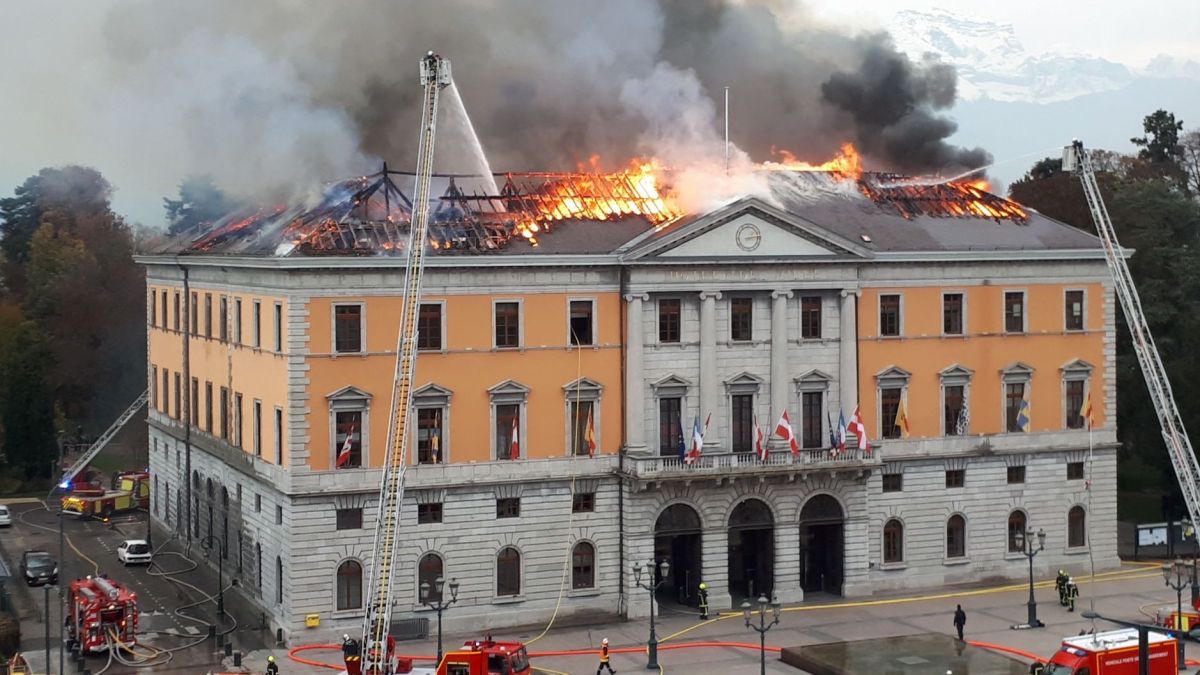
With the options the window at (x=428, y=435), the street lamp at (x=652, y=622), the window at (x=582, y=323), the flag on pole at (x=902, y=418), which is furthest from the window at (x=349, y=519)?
the flag on pole at (x=902, y=418)

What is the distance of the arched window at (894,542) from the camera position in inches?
2643

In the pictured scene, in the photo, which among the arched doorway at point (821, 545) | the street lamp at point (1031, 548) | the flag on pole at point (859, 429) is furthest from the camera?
the arched doorway at point (821, 545)

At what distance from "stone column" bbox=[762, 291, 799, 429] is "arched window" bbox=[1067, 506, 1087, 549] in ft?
49.1

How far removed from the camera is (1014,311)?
69.3 metres

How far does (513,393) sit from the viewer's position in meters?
61.2

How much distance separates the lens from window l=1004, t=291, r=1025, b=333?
2724 inches

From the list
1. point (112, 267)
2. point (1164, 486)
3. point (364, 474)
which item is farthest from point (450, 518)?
point (112, 267)

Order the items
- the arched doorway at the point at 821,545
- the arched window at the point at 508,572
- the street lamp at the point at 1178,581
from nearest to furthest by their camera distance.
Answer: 1. the street lamp at the point at 1178,581
2. the arched window at the point at 508,572
3. the arched doorway at the point at 821,545

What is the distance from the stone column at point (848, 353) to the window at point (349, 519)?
19.9 meters

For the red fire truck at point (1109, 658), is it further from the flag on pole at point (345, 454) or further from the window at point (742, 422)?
the flag on pole at point (345, 454)

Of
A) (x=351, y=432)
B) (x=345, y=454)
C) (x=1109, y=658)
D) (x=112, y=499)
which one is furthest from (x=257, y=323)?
(x=1109, y=658)

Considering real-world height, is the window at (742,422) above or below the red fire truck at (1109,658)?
above

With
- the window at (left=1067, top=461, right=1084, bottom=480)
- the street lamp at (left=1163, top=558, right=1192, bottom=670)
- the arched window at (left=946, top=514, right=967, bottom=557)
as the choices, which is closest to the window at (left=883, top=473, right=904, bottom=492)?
the arched window at (left=946, top=514, right=967, bottom=557)

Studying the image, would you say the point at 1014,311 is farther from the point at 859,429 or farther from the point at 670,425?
the point at 670,425
